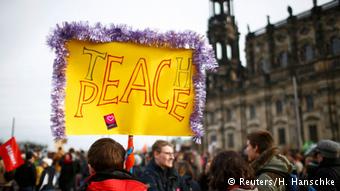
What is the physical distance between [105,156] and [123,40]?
5.93 feet

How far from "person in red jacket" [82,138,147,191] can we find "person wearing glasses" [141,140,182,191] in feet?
5.38

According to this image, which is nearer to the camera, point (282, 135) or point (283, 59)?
point (282, 135)

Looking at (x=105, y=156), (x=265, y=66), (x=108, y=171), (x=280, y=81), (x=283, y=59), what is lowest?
(x=108, y=171)

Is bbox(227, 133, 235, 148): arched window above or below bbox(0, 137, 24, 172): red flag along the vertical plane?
below

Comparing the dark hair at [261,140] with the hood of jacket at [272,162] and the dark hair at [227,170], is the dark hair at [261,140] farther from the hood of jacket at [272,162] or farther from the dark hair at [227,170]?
the dark hair at [227,170]

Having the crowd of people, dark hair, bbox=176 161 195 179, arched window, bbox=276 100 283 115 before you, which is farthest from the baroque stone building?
the crowd of people

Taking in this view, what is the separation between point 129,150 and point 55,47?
1450mm

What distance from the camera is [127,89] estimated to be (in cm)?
392

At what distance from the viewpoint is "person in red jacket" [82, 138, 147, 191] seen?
240 centimetres

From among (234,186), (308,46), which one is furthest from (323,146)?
(308,46)

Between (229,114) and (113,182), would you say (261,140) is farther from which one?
(229,114)

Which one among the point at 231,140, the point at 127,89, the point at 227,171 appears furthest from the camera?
the point at 231,140

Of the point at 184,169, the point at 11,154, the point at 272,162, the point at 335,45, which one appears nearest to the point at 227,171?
the point at 272,162

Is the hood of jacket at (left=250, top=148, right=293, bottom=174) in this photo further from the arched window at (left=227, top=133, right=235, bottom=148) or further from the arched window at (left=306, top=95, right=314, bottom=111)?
the arched window at (left=227, top=133, right=235, bottom=148)
